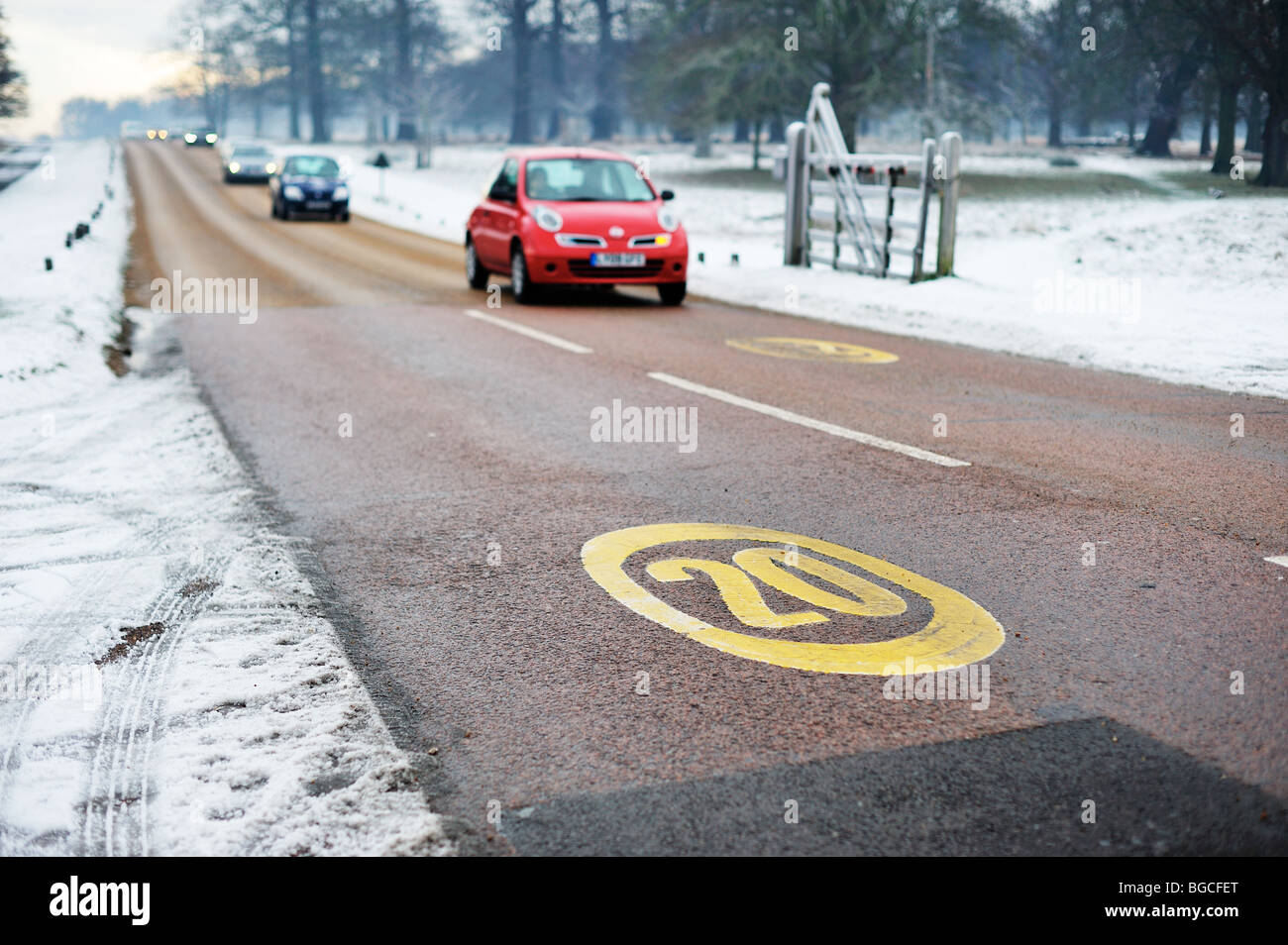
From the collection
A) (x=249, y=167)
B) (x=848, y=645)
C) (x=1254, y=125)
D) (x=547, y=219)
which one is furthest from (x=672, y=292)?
(x=1254, y=125)

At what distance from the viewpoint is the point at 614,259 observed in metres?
13.9

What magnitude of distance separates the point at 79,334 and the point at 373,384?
3.40 metres

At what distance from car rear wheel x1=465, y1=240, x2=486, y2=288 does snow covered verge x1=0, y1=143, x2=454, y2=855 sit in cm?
929

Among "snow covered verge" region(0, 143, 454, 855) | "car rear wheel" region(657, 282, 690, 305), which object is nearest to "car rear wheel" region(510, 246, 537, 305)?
"car rear wheel" region(657, 282, 690, 305)

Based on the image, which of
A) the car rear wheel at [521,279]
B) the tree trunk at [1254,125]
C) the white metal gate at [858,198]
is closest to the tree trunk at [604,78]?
the tree trunk at [1254,125]

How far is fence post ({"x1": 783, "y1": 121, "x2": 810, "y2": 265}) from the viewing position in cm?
1795

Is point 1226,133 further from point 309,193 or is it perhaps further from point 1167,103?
point 309,193

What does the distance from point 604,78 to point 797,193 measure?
7023cm

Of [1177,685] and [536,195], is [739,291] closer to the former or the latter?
[536,195]

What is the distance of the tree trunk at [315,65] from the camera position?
85188 mm

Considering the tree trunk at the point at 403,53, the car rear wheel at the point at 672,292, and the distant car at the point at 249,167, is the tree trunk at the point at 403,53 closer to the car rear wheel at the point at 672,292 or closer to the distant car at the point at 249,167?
the distant car at the point at 249,167
